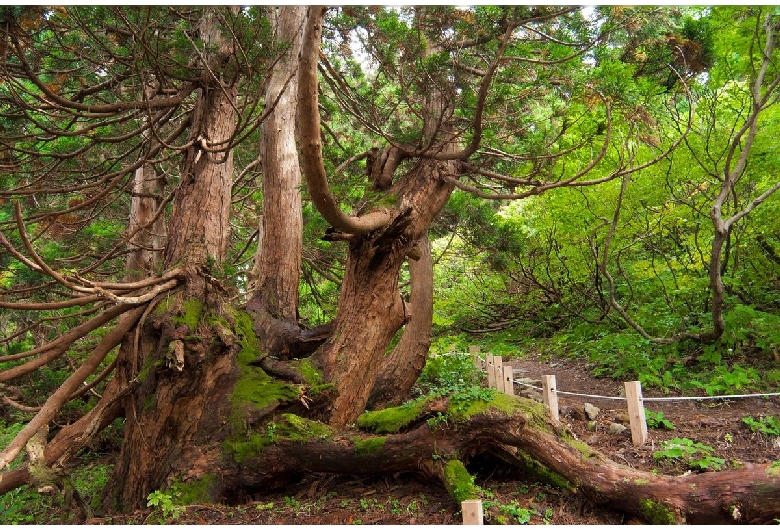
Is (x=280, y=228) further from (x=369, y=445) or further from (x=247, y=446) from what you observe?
(x=369, y=445)

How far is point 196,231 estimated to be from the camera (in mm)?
5215

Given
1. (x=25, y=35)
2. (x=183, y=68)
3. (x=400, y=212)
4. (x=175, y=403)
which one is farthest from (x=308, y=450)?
(x=25, y=35)

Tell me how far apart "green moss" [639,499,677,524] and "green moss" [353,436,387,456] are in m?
2.08

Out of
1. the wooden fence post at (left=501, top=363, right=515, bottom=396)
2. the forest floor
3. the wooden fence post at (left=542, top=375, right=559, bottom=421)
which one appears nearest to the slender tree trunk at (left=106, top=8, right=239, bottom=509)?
the forest floor

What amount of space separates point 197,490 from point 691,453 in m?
4.46

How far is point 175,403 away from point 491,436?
2794mm

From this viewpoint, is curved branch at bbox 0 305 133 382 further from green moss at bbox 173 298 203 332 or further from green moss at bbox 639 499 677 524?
green moss at bbox 639 499 677 524

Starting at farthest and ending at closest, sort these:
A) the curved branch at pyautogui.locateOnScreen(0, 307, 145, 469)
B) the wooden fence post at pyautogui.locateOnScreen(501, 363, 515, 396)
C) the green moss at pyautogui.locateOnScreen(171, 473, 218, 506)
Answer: the wooden fence post at pyautogui.locateOnScreen(501, 363, 515, 396)
the green moss at pyautogui.locateOnScreen(171, 473, 218, 506)
the curved branch at pyautogui.locateOnScreen(0, 307, 145, 469)

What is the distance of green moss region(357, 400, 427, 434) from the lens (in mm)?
4629

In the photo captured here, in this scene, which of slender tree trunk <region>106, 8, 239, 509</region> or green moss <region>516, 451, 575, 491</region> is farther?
slender tree trunk <region>106, 8, 239, 509</region>

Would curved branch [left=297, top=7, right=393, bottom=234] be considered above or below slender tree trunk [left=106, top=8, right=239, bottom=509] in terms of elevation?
above

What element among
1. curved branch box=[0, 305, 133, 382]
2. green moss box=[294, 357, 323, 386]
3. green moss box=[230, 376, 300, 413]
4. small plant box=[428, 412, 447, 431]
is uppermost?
curved branch box=[0, 305, 133, 382]

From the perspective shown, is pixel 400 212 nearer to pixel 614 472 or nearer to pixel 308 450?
pixel 308 450

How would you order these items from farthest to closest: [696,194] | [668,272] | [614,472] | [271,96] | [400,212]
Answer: [668,272] → [696,194] → [271,96] → [400,212] → [614,472]
